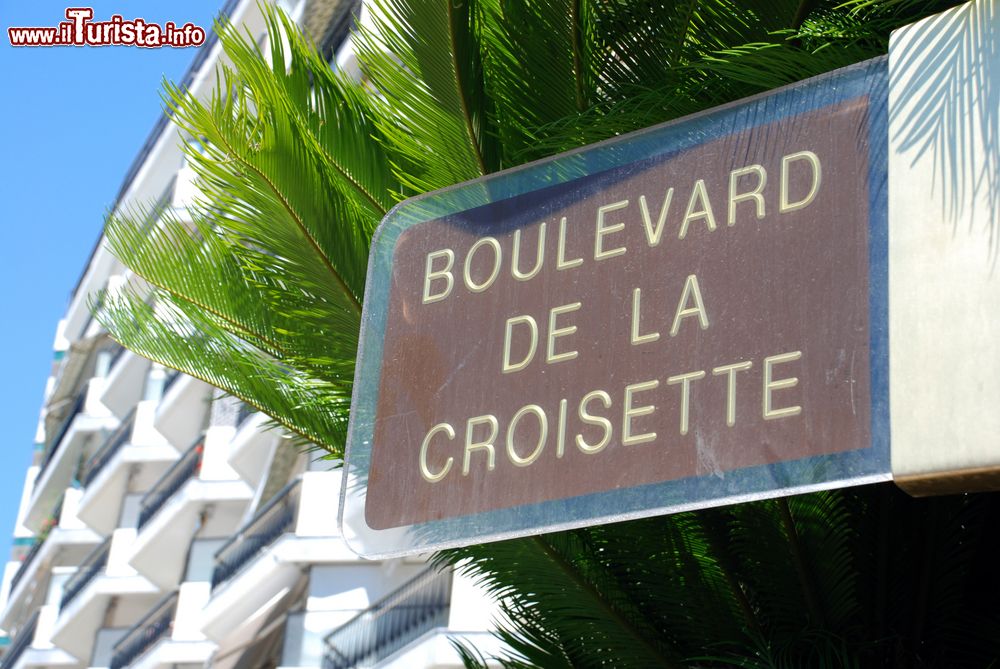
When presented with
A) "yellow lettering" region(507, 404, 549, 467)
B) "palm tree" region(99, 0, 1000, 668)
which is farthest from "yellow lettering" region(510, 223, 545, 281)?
"palm tree" region(99, 0, 1000, 668)

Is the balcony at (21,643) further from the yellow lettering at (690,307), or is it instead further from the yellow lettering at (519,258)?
the yellow lettering at (690,307)

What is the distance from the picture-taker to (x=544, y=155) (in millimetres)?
5047

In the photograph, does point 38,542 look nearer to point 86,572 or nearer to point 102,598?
point 86,572

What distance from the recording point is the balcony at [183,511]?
26.5m

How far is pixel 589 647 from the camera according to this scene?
5.51 m

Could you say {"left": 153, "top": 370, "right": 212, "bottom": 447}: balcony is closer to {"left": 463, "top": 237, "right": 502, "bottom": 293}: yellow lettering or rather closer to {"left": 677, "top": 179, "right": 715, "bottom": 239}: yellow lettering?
{"left": 463, "top": 237, "right": 502, "bottom": 293}: yellow lettering

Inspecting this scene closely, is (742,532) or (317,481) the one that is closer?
(742,532)

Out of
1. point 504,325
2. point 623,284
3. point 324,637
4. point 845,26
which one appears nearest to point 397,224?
point 504,325

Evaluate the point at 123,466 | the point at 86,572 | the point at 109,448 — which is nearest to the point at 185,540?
the point at 123,466

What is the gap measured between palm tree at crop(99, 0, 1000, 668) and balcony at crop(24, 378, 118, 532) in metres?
31.2

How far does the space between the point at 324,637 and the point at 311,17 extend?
488 inches

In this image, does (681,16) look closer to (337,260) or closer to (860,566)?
(337,260)

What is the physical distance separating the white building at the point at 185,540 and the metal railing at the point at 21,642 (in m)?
0.10

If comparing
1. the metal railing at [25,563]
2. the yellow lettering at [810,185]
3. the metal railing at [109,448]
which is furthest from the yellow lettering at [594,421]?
the metal railing at [25,563]
